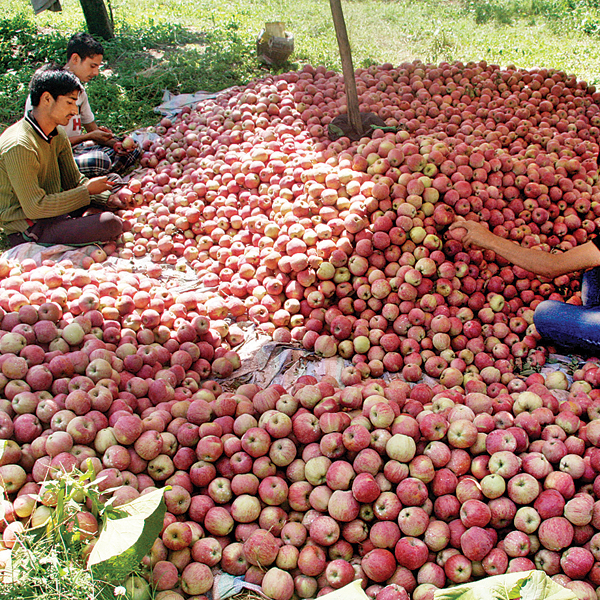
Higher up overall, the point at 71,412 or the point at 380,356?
the point at 71,412

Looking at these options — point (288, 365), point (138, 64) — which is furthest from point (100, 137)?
point (288, 365)

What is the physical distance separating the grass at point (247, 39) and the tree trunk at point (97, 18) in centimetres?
24

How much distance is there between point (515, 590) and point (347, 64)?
4.31m

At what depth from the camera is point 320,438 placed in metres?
2.34

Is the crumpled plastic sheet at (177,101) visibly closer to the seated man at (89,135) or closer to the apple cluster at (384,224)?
the seated man at (89,135)

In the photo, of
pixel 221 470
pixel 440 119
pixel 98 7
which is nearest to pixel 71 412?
pixel 221 470

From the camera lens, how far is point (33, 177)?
3.89 meters

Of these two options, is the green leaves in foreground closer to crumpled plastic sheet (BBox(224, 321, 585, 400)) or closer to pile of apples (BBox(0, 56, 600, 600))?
pile of apples (BBox(0, 56, 600, 600))

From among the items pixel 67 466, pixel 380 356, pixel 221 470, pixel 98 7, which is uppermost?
pixel 98 7

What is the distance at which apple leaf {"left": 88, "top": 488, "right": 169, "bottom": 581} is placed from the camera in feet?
5.13

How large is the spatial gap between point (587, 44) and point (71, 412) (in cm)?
1228

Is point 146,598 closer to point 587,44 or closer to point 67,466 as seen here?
point 67,466

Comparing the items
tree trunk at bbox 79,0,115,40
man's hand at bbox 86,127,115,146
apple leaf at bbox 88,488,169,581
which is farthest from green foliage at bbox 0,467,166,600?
tree trunk at bbox 79,0,115,40

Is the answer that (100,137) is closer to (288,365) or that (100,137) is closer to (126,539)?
(288,365)
